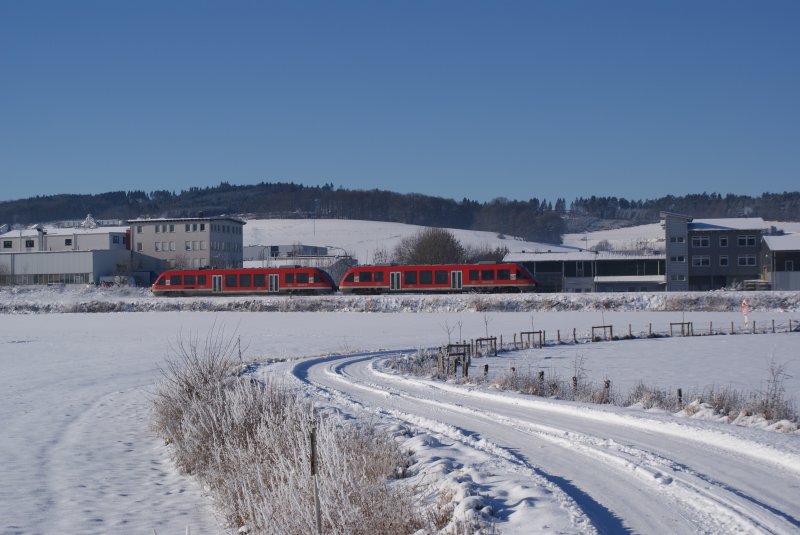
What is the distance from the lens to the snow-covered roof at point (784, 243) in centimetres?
7256

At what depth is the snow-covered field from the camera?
8.30 m

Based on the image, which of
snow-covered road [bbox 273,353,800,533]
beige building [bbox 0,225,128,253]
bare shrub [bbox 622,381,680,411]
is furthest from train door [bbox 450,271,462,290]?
beige building [bbox 0,225,128,253]

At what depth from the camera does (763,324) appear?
4625 cm

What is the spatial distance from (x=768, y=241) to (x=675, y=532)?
7648cm

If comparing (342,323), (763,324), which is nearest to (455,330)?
(342,323)

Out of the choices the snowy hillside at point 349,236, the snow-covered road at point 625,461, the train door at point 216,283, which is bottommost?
the snow-covered road at point 625,461

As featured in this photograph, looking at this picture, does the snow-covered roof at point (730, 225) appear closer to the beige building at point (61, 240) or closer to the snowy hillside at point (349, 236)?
the snowy hillside at point (349, 236)

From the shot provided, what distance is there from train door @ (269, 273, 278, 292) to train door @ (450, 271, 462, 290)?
616 inches

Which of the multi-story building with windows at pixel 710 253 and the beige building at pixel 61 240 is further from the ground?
the beige building at pixel 61 240

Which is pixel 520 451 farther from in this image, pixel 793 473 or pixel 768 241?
pixel 768 241

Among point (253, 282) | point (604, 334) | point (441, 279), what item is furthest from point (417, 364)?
point (253, 282)

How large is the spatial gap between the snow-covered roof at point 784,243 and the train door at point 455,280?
3302cm

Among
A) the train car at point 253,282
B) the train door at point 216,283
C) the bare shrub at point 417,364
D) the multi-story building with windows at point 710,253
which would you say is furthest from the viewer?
the multi-story building with windows at point 710,253

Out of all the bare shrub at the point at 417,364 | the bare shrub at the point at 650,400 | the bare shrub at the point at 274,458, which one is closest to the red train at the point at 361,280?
the bare shrub at the point at 417,364
